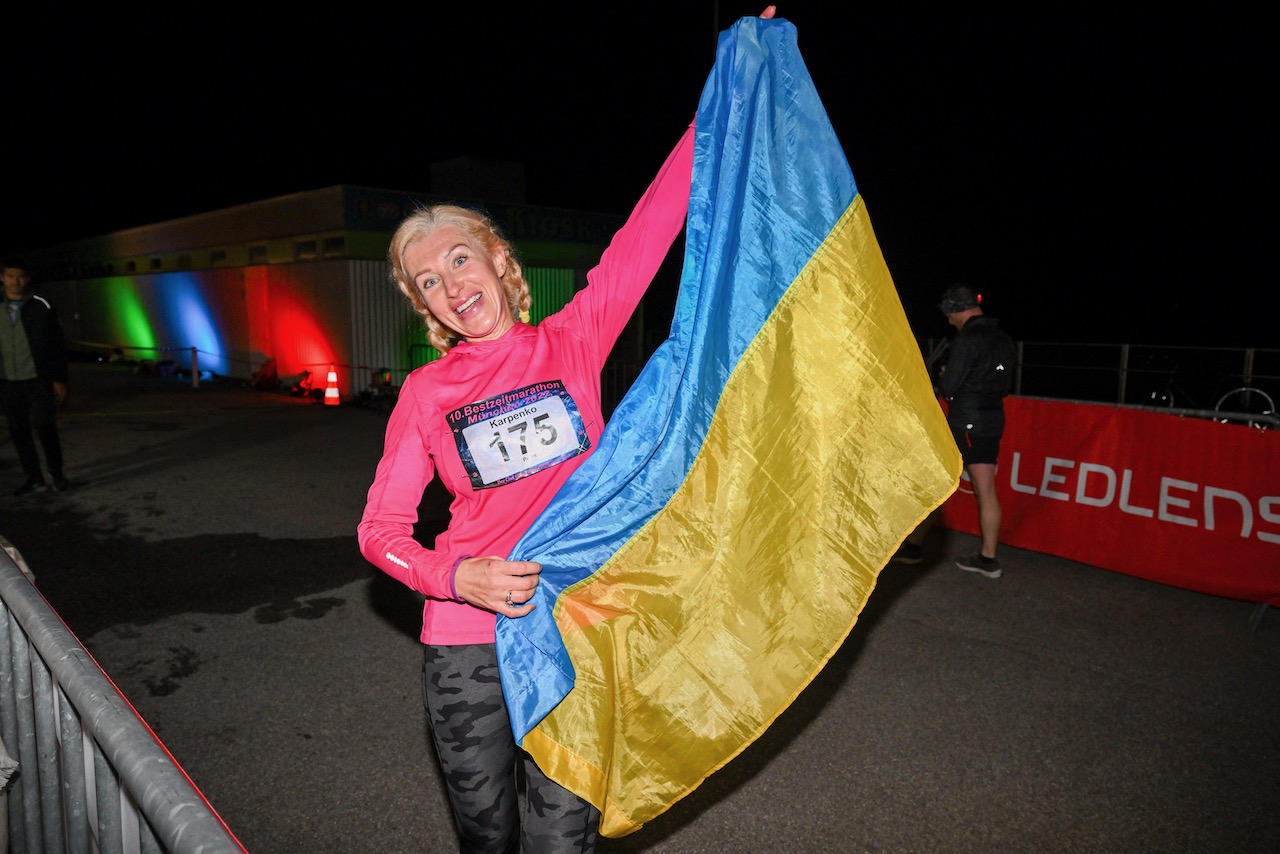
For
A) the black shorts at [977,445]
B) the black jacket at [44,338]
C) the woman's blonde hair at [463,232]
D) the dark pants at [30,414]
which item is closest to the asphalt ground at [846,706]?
the black shorts at [977,445]

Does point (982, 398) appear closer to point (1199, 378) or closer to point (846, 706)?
point (846, 706)

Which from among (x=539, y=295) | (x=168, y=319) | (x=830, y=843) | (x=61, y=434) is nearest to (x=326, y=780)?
(x=830, y=843)

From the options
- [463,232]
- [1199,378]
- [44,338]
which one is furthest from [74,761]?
[1199,378]

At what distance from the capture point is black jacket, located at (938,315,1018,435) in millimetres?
5695

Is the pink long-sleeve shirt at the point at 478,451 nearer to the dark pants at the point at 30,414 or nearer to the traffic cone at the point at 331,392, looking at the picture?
the dark pants at the point at 30,414

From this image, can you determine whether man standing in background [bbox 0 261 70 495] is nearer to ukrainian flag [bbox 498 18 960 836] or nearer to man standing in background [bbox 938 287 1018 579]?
ukrainian flag [bbox 498 18 960 836]

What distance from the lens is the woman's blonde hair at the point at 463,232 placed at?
2.26m

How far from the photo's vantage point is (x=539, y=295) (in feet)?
67.6

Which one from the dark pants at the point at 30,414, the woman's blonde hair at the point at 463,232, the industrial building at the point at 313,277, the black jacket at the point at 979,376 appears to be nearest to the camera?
the woman's blonde hair at the point at 463,232

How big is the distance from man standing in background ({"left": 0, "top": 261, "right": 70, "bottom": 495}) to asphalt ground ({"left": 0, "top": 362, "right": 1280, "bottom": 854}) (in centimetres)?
125

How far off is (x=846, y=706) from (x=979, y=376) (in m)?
2.84

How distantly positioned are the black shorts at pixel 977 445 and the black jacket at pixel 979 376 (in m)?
0.03

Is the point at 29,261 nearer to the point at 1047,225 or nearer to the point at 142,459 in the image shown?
the point at 142,459

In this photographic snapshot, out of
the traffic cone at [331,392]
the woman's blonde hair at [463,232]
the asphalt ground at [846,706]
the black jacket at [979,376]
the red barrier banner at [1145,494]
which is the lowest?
the traffic cone at [331,392]
